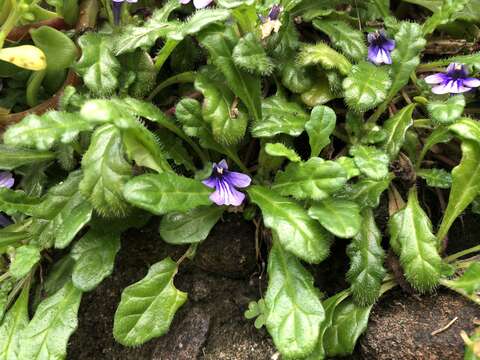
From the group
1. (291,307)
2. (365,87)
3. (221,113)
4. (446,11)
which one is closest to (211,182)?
(221,113)

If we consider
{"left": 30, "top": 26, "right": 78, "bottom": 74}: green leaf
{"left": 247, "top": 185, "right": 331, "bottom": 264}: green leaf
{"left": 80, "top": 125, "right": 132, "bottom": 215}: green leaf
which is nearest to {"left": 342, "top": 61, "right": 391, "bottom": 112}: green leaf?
{"left": 247, "top": 185, "right": 331, "bottom": 264}: green leaf

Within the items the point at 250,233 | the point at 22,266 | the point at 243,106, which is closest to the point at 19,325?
the point at 22,266

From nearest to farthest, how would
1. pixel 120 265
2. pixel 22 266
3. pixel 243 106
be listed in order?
1. pixel 22 266
2. pixel 243 106
3. pixel 120 265

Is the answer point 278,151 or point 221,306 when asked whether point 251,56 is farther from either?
point 221,306

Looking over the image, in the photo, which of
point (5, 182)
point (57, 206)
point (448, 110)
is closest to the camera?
point (448, 110)

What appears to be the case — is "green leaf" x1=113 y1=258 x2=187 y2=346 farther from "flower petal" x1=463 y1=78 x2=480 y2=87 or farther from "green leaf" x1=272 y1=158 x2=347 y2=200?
"flower petal" x1=463 y1=78 x2=480 y2=87

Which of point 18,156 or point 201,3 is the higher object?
point 201,3

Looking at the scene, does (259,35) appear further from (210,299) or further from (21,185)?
(21,185)

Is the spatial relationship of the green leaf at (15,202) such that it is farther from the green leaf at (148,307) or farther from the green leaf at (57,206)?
the green leaf at (148,307)
